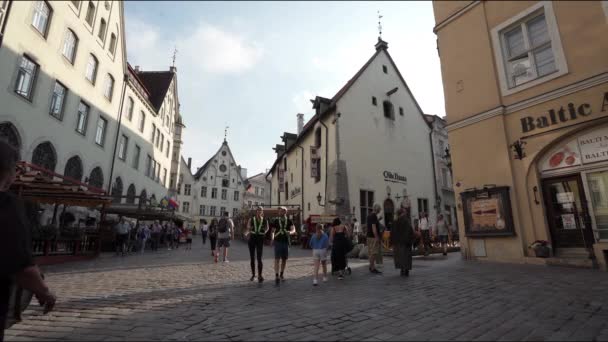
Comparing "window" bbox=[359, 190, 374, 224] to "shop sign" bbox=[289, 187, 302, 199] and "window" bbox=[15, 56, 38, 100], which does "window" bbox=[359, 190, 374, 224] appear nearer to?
"shop sign" bbox=[289, 187, 302, 199]

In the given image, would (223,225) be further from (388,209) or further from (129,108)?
(129,108)

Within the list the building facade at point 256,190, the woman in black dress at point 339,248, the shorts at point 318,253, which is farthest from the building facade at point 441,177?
the building facade at point 256,190

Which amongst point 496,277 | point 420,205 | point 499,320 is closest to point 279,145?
point 420,205

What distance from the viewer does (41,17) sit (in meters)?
14.5

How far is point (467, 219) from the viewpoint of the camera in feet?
36.4

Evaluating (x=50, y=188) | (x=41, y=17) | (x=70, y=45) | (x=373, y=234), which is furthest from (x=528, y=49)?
(x=70, y=45)

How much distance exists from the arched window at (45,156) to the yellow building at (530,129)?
18.4 metres

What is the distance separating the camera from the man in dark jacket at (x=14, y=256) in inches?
71.2

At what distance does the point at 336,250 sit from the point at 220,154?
56.4 m

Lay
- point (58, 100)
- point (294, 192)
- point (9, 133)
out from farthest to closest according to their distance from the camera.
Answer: point (294, 192)
point (58, 100)
point (9, 133)

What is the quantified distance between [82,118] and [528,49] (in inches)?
873

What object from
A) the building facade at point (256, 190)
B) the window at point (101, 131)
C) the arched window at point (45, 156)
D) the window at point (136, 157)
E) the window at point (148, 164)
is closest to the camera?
the arched window at point (45, 156)

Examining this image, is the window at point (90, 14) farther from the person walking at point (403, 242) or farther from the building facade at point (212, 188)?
the building facade at point (212, 188)

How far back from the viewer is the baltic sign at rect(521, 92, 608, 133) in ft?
28.8
